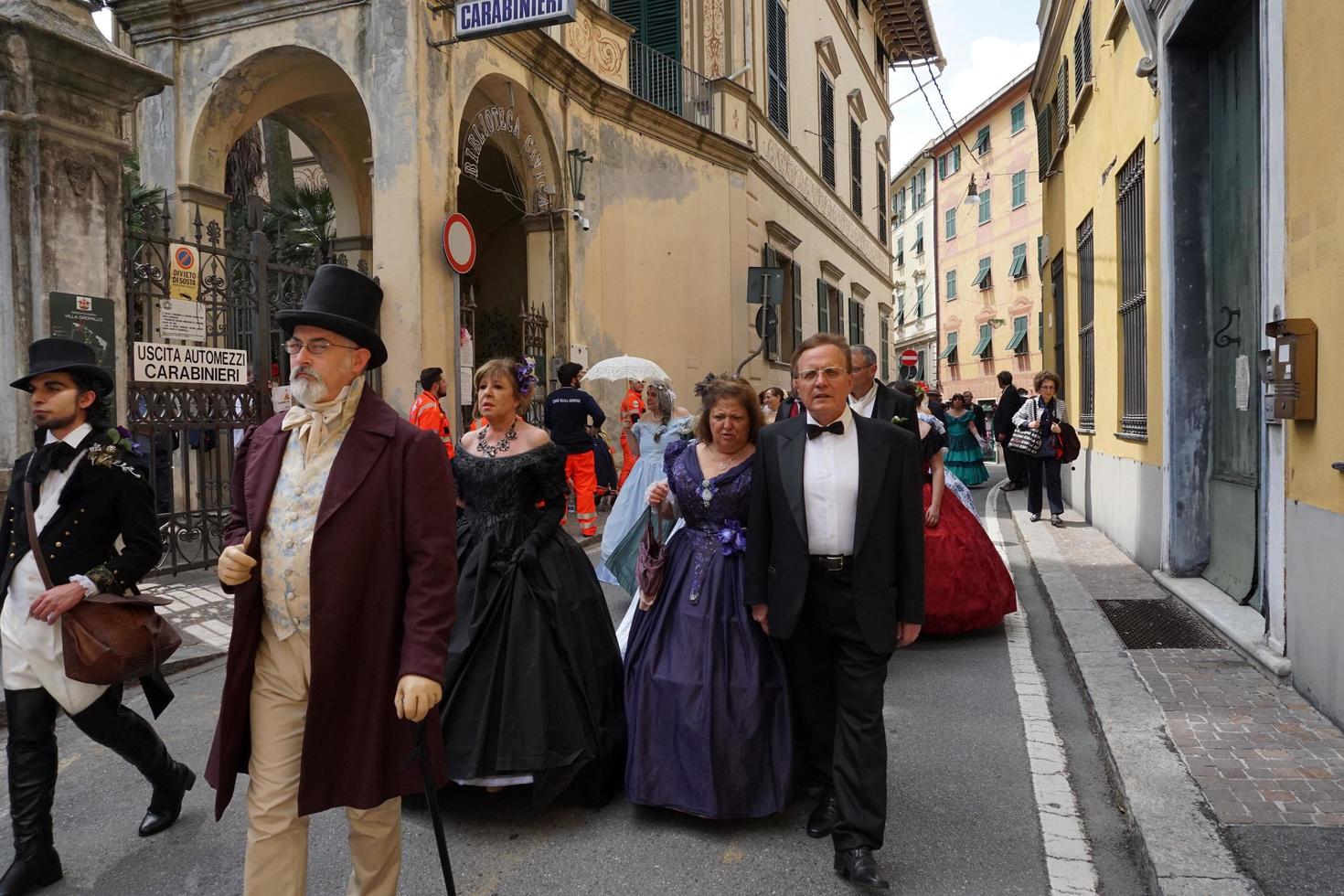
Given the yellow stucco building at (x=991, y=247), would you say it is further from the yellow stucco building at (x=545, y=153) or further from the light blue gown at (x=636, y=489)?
the light blue gown at (x=636, y=489)

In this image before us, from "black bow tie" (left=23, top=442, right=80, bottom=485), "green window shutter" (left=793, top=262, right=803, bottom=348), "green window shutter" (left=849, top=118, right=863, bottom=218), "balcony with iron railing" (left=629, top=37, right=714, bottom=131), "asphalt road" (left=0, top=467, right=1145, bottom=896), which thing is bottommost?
"asphalt road" (left=0, top=467, right=1145, bottom=896)

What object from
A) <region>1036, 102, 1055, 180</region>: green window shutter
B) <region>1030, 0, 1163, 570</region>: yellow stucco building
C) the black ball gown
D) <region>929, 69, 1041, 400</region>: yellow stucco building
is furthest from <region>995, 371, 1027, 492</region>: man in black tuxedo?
<region>929, 69, 1041, 400</region>: yellow stucco building

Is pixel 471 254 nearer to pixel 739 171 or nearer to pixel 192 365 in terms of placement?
pixel 192 365

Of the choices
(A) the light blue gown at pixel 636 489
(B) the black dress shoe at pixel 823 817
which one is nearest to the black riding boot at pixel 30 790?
(B) the black dress shoe at pixel 823 817

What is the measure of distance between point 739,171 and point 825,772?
15.6 m

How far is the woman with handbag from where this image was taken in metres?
10.9

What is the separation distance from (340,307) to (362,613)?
799mm

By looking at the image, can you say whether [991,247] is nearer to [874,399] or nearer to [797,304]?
[797,304]

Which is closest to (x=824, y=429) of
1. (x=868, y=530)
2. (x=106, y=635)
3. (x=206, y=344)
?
(x=868, y=530)

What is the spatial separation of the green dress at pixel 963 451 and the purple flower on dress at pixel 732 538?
1271cm

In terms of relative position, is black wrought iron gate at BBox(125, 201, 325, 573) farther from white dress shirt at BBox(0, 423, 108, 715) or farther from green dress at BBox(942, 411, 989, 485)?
green dress at BBox(942, 411, 989, 485)

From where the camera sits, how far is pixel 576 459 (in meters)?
11.1

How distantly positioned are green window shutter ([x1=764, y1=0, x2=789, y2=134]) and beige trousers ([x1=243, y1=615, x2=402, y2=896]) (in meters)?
18.7

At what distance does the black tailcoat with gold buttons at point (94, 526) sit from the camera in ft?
11.1
